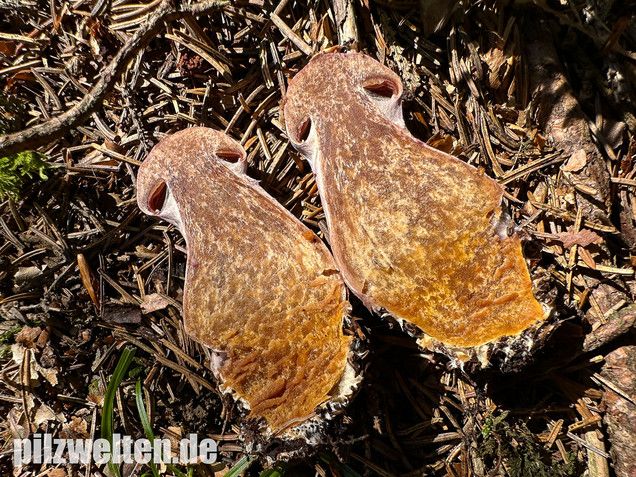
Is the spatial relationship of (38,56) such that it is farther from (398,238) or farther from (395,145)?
(398,238)

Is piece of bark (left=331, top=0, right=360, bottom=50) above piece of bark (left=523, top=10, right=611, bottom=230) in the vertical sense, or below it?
above

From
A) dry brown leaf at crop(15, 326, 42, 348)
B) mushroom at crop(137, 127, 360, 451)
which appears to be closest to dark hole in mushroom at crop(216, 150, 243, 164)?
mushroom at crop(137, 127, 360, 451)

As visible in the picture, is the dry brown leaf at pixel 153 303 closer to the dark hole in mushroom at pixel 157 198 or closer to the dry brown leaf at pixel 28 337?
the dark hole in mushroom at pixel 157 198

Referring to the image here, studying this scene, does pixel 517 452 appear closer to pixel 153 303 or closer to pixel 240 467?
pixel 240 467

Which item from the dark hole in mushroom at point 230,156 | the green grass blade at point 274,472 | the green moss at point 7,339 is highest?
the dark hole in mushroom at point 230,156

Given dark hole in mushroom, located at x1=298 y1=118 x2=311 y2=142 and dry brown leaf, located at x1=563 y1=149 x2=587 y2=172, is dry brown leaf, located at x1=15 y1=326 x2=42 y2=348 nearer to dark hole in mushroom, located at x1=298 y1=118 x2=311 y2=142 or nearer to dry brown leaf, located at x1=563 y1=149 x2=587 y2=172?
dark hole in mushroom, located at x1=298 y1=118 x2=311 y2=142

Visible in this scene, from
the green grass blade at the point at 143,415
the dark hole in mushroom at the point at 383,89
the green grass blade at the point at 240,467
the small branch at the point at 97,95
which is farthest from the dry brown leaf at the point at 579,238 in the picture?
the green grass blade at the point at 143,415
